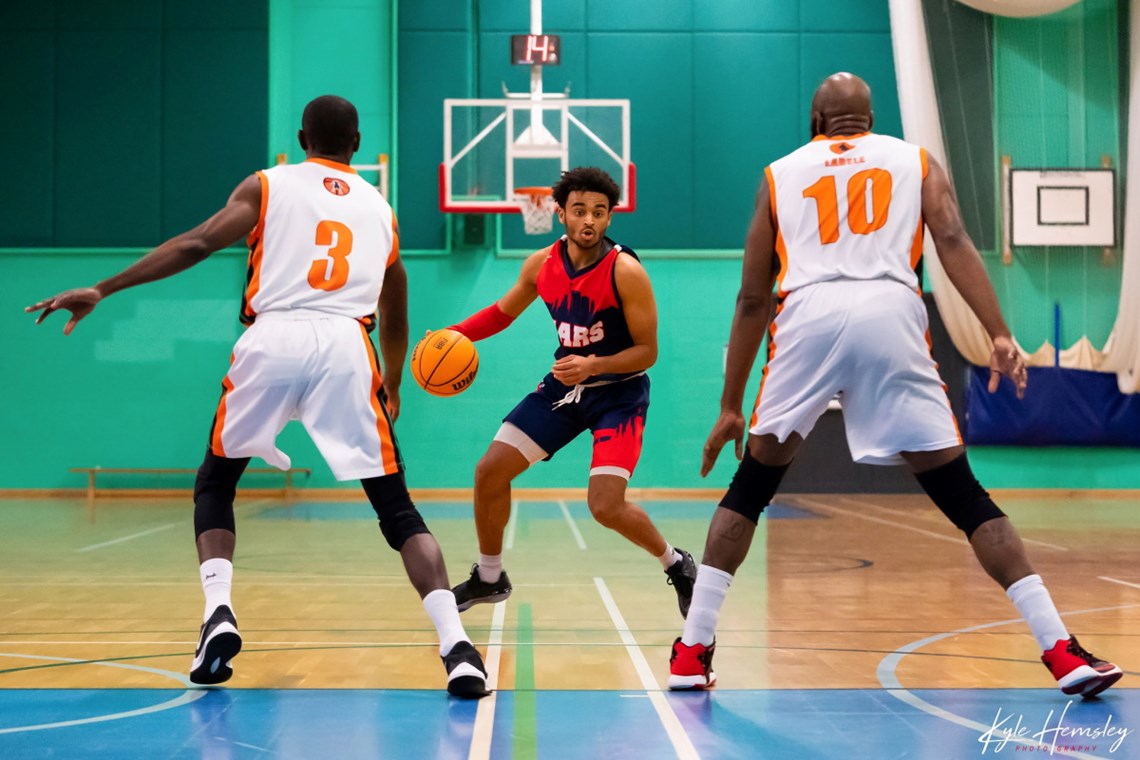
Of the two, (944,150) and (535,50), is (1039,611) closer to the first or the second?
(535,50)

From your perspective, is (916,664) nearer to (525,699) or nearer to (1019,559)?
(1019,559)

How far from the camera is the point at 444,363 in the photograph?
519 centimetres

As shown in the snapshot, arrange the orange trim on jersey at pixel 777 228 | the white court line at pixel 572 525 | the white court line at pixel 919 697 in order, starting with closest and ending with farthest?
the white court line at pixel 919 697 < the orange trim on jersey at pixel 777 228 < the white court line at pixel 572 525

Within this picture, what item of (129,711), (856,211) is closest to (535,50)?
(856,211)

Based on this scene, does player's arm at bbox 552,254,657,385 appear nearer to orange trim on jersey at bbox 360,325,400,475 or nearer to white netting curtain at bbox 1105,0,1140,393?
orange trim on jersey at bbox 360,325,400,475

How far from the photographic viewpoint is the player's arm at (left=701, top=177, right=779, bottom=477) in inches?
154

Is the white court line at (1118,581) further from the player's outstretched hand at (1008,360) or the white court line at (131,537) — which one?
the white court line at (131,537)

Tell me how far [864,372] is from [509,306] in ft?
6.44

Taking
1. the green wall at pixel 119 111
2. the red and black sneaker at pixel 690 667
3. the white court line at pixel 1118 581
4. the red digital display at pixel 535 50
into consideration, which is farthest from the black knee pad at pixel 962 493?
the green wall at pixel 119 111

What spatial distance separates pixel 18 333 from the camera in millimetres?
15875

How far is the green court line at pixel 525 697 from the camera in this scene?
10.5 feet

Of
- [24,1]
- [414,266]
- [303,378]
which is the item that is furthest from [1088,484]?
[24,1]

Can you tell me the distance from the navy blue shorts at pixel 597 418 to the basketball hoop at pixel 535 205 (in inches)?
323

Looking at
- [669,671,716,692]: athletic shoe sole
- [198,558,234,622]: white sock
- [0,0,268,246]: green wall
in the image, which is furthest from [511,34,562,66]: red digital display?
[669,671,716,692]: athletic shoe sole
